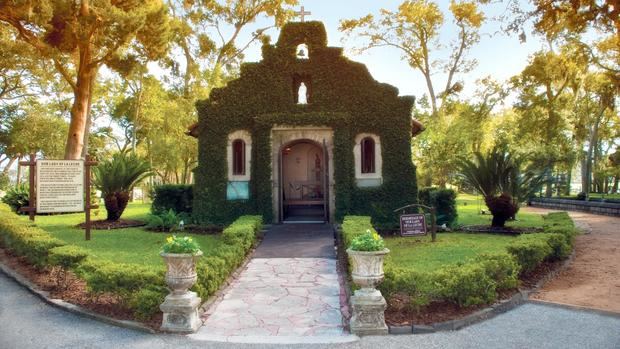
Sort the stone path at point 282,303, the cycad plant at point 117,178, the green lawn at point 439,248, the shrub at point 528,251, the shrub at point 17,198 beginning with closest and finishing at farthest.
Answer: the stone path at point 282,303 → the shrub at point 528,251 → the green lawn at point 439,248 → the cycad plant at point 117,178 → the shrub at point 17,198

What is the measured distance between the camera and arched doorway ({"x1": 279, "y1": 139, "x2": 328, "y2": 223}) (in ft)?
58.3

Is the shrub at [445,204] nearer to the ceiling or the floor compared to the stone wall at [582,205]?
nearer to the ceiling

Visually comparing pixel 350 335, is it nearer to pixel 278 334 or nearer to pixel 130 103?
pixel 278 334

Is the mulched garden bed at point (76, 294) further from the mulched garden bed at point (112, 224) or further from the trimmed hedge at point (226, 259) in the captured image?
the mulched garden bed at point (112, 224)

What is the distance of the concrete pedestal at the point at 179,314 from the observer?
6.18 metres

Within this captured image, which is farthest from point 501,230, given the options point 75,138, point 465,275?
point 75,138

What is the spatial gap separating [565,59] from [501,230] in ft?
66.8

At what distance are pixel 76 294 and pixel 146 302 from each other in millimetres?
2240

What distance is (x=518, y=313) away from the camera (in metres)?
6.86

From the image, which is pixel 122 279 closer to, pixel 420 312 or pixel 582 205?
pixel 420 312

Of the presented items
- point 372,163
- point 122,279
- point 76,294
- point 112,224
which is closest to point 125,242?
point 112,224

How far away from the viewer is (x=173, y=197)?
58.5 ft

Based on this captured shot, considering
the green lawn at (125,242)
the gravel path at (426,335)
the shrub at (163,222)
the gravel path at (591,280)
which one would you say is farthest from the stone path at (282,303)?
the shrub at (163,222)

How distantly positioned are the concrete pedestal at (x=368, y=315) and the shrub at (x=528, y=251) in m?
3.52
